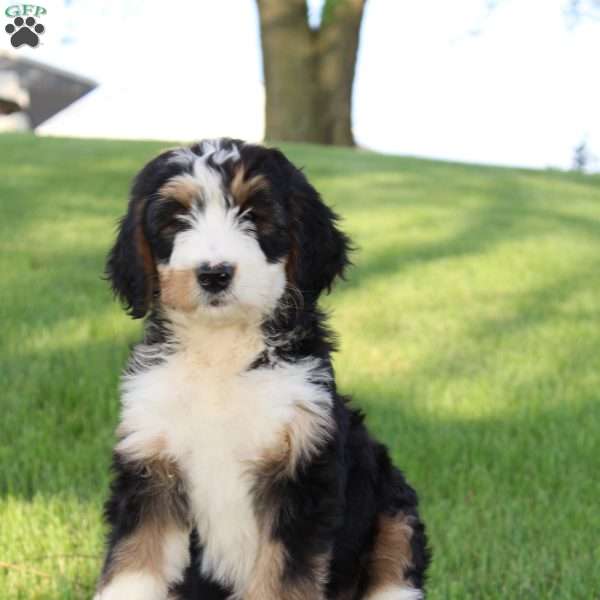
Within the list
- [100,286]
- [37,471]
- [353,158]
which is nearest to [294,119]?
[353,158]

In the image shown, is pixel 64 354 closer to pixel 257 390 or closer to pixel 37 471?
pixel 37 471

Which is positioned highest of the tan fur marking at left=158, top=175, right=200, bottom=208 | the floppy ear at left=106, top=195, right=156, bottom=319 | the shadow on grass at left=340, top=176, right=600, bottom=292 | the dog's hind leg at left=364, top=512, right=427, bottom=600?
the tan fur marking at left=158, top=175, right=200, bottom=208

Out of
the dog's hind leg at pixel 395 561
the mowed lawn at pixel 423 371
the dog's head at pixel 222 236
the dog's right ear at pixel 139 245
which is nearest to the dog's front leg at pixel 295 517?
the dog's hind leg at pixel 395 561

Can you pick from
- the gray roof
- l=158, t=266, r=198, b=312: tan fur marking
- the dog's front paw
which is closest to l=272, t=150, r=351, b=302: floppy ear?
l=158, t=266, r=198, b=312: tan fur marking

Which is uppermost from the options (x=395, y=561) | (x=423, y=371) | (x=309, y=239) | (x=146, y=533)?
(x=309, y=239)

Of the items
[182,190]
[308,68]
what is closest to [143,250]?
[182,190]

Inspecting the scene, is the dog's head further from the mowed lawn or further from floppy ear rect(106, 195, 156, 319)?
the mowed lawn

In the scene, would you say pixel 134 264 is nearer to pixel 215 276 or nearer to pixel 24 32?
pixel 215 276

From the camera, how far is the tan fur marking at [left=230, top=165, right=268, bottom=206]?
4.19 meters

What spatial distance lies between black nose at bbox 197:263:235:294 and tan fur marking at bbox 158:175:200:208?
0.38m

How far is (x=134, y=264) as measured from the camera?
175 inches

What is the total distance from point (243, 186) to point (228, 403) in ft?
2.88

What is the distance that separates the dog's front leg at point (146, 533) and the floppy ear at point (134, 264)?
699 mm

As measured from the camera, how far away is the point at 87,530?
5.82m
